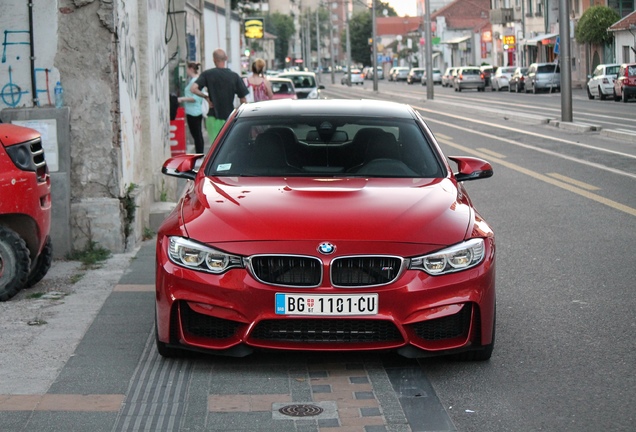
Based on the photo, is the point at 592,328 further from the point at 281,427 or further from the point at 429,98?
the point at 429,98

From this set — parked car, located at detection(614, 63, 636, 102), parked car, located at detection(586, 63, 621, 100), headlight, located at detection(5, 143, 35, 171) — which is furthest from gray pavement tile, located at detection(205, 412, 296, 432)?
parked car, located at detection(586, 63, 621, 100)

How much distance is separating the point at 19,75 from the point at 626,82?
3853cm

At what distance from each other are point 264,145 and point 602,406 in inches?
115

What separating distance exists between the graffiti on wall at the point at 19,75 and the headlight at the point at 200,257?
4403 mm

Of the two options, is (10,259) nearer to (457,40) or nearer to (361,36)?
(457,40)

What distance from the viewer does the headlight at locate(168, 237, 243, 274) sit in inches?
226

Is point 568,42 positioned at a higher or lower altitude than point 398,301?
higher

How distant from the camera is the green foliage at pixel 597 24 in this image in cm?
6475

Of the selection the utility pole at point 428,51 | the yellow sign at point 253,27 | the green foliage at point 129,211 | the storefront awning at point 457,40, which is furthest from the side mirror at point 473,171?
the storefront awning at point 457,40

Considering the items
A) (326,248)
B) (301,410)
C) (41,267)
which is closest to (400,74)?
(41,267)

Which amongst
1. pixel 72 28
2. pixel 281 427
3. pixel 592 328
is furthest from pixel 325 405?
pixel 72 28

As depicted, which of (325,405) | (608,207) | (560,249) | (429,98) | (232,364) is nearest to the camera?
(325,405)

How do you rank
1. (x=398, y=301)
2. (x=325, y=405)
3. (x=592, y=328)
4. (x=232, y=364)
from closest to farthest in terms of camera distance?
(x=325, y=405) < (x=398, y=301) < (x=232, y=364) < (x=592, y=328)

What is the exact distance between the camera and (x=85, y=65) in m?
9.85
